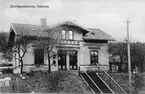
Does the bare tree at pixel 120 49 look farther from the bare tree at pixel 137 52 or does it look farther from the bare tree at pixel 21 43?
the bare tree at pixel 21 43

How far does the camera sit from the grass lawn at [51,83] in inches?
796

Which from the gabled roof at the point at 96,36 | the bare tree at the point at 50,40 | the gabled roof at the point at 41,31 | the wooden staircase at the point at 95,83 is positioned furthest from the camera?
the gabled roof at the point at 96,36

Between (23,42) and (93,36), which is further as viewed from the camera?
(93,36)

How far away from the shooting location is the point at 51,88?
20.5 metres

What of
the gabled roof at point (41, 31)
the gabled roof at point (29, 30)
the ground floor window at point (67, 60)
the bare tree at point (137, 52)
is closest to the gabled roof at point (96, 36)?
the gabled roof at point (41, 31)

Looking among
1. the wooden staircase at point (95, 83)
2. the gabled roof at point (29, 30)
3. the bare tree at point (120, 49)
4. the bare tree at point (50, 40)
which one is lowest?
the wooden staircase at point (95, 83)

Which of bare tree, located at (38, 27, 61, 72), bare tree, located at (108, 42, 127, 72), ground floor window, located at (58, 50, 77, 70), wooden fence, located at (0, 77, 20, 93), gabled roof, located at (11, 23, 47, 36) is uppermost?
gabled roof, located at (11, 23, 47, 36)

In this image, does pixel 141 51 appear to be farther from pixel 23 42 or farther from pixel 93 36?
pixel 23 42

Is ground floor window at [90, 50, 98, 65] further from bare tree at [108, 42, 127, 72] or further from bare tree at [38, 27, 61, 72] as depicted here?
bare tree at [38, 27, 61, 72]

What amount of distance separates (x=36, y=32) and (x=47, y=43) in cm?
305

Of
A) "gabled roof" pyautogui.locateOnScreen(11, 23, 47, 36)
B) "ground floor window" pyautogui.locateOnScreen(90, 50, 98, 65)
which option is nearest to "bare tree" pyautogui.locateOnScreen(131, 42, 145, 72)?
"ground floor window" pyautogui.locateOnScreen(90, 50, 98, 65)

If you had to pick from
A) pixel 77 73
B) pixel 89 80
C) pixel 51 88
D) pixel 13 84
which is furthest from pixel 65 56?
pixel 13 84

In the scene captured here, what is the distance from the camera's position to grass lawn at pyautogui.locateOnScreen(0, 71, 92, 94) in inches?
796

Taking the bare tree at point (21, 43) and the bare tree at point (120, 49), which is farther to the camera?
the bare tree at point (120, 49)
